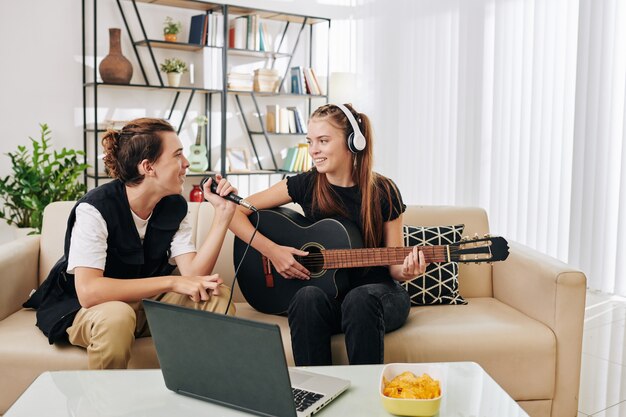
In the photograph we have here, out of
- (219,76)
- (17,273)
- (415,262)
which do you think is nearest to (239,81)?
(219,76)

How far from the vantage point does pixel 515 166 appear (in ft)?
15.8

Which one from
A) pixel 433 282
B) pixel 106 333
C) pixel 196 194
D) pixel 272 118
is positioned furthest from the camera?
pixel 272 118

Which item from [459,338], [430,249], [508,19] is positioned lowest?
[459,338]

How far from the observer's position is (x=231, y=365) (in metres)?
1.46

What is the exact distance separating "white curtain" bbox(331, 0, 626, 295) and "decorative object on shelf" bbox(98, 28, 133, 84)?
6.60 feet

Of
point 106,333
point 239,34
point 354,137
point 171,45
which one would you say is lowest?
point 106,333

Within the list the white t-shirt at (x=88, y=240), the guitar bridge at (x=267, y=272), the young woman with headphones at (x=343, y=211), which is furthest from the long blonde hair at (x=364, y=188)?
the white t-shirt at (x=88, y=240)

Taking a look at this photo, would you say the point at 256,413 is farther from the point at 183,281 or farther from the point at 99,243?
the point at 99,243

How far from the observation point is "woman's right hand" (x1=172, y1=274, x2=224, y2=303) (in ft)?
6.87

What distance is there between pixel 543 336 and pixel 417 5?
376 centimetres

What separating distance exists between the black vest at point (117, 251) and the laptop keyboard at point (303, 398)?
0.87 metres

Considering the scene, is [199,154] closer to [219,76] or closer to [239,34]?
[219,76]

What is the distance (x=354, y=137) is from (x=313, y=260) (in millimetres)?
441

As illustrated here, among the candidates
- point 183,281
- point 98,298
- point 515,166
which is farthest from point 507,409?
point 515,166
